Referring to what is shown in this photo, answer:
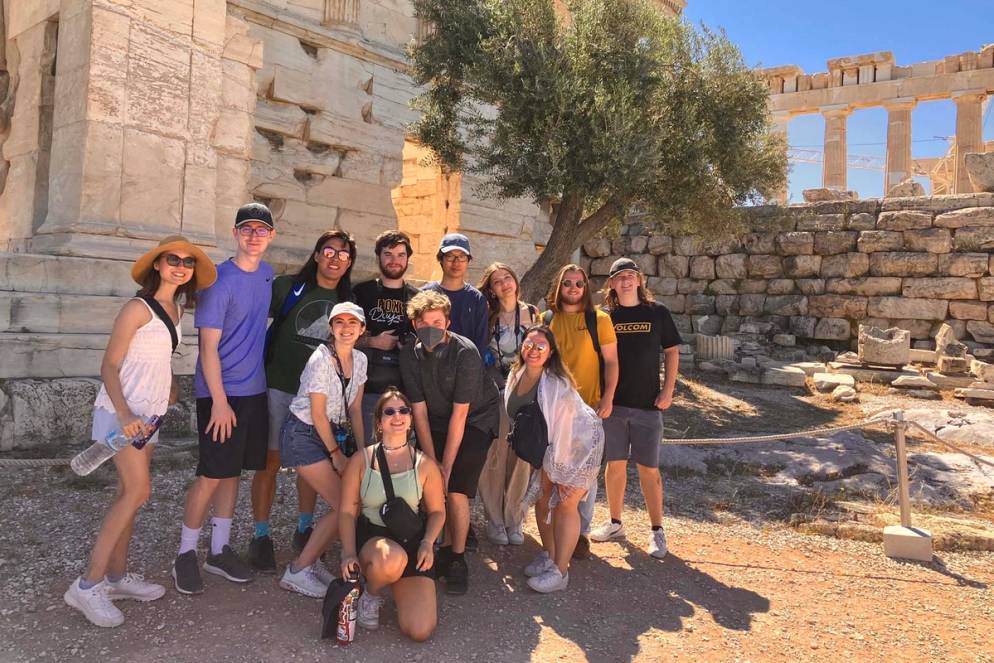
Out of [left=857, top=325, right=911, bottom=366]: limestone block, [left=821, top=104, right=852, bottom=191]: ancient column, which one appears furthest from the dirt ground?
[left=821, top=104, right=852, bottom=191]: ancient column

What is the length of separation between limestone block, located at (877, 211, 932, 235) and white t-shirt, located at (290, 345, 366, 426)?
45.1 feet

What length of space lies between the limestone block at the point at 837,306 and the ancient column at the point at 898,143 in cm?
828

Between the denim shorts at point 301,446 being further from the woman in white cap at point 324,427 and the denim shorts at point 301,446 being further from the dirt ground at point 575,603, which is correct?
the dirt ground at point 575,603

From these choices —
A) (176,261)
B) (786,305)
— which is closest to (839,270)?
(786,305)

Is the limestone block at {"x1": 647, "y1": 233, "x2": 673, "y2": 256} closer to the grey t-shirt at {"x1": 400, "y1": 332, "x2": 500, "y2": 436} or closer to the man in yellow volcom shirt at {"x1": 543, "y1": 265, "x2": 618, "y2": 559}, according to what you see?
the man in yellow volcom shirt at {"x1": 543, "y1": 265, "x2": 618, "y2": 559}

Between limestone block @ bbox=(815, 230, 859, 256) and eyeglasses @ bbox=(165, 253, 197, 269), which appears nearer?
eyeglasses @ bbox=(165, 253, 197, 269)

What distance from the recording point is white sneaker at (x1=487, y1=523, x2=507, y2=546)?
4.54 m

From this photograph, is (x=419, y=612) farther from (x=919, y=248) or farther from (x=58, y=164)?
(x=919, y=248)

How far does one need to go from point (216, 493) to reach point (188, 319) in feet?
11.5

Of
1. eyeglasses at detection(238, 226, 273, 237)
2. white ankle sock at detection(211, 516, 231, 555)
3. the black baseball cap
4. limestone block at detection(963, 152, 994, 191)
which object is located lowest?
white ankle sock at detection(211, 516, 231, 555)

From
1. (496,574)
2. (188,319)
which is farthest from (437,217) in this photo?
(496,574)

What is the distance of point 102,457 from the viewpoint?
3064 millimetres

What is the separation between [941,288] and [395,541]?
1366 centimetres

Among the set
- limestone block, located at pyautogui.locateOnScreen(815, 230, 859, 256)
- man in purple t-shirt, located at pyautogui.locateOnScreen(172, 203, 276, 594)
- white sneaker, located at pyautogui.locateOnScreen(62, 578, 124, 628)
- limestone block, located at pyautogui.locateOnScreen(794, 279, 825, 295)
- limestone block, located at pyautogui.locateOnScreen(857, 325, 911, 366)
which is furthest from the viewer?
limestone block, located at pyautogui.locateOnScreen(794, 279, 825, 295)
